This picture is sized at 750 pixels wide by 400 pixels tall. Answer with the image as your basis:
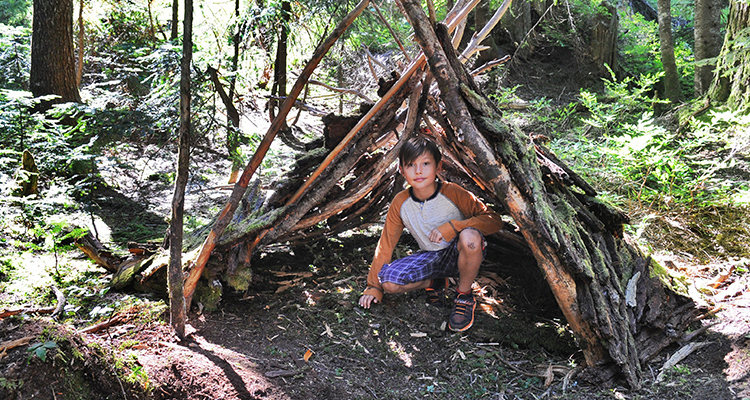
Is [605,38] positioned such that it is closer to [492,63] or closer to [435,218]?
[492,63]

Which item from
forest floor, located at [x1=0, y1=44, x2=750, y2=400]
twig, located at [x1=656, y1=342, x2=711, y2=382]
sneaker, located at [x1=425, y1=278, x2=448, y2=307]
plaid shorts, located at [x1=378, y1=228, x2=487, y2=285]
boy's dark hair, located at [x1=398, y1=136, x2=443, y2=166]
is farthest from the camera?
sneaker, located at [x1=425, y1=278, x2=448, y2=307]

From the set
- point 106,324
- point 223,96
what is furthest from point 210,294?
point 223,96

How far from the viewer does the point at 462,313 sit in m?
3.18

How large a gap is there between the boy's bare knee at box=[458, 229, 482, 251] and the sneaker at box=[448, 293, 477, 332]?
1.20 ft

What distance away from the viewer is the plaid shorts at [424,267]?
3.32 m

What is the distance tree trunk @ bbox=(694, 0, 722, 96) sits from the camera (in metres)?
6.09

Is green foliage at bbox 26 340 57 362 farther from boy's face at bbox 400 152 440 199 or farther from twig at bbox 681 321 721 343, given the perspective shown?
twig at bbox 681 321 721 343

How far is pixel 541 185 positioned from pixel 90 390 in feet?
8.10

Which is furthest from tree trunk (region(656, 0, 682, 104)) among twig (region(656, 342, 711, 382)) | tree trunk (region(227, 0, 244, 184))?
tree trunk (region(227, 0, 244, 184))

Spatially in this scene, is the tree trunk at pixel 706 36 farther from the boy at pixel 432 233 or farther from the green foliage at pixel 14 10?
the green foliage at pixel 14 10

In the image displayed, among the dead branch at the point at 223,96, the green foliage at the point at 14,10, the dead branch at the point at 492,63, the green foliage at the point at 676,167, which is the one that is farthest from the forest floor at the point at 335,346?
the green foliage at the point at 14,10

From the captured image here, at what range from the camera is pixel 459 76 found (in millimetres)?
2582

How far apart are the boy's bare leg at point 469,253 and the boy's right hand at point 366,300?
660 millimetres

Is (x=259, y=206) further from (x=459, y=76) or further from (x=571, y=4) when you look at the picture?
(x=571, y=4)
